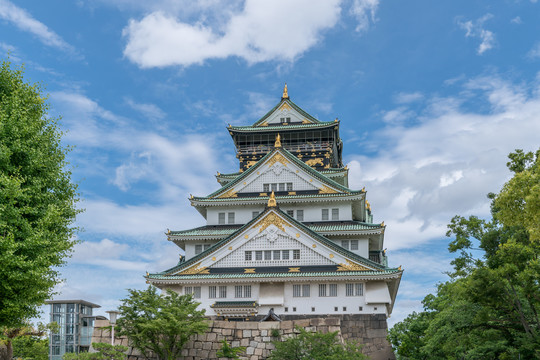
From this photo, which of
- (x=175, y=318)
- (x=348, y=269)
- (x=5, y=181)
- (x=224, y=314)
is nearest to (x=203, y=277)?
(x=224, y=314)

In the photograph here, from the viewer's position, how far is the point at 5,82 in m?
23.2

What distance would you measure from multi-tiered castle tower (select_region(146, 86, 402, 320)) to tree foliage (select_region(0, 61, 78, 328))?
56.6 ft

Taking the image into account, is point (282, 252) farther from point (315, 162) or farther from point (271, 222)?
point (315, 162)

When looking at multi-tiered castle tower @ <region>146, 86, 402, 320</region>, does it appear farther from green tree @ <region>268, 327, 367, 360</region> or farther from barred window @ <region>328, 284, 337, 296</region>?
green tree @ <region>268, 327, 367, 360</region>

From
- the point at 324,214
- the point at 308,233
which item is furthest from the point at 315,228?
the point at 308,233

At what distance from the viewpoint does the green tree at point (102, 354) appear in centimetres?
2297

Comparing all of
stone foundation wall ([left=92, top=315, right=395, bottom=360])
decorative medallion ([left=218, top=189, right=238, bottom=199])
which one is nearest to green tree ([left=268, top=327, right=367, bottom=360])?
stone foundation wall ([left=92, top=315, right=395, bottom=360])

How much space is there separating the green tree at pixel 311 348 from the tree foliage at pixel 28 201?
34.4 feet

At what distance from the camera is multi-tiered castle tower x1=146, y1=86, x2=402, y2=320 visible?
38.4 meters

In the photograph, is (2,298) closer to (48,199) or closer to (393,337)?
(48,199)

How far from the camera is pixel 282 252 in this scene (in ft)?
133

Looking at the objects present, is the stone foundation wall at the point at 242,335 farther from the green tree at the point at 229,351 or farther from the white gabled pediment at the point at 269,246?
the white gabled pediment at the point at 269,246

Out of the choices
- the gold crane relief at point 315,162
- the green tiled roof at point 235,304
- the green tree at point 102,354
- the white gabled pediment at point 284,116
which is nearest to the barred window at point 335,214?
the gold crane relief at point 315,162

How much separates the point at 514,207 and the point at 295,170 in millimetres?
27130
